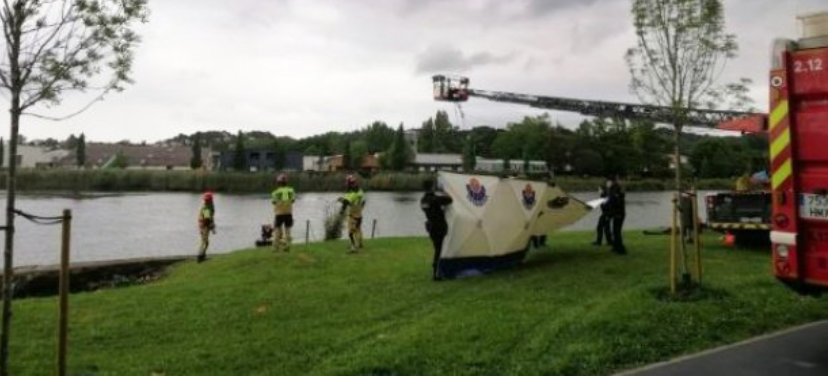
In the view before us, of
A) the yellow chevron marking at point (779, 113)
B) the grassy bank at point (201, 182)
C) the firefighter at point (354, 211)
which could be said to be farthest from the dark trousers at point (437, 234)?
the grassy bank at point (201, 182)

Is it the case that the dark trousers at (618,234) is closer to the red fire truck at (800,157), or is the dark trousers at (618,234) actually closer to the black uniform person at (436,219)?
the black uniform person at (436,219)

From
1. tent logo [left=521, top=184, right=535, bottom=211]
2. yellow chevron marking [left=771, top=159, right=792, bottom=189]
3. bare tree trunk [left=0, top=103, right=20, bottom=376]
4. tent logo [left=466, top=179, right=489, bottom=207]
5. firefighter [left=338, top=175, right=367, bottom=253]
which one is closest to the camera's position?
bare tree trunk [left=0, top=103, right=20, bottom=376]

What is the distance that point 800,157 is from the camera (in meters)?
6.77

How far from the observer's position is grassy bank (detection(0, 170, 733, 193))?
3310 inches

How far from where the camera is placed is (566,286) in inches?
422

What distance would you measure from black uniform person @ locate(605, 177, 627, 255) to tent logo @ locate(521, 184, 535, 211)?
1956mm

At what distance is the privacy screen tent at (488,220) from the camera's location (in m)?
12.2

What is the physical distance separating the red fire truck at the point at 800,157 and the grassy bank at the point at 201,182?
75.7 m

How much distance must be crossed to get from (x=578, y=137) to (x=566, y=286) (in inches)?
3964

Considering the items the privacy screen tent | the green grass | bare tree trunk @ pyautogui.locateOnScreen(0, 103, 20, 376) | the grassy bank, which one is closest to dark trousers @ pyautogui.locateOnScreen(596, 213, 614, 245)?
the green grass

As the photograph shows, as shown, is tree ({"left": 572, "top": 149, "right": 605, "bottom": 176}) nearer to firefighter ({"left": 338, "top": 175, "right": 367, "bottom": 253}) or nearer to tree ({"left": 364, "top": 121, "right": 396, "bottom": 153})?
tree ({"left": 364, "top": 121, "right": 396, "bottom": 153})

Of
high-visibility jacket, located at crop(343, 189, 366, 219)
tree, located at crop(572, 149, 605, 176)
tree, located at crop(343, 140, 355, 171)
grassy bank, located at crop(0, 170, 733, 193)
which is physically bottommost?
high-visibility jacket, located at crop(343, 189, 366, 219)

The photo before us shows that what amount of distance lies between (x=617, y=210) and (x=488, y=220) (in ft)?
10.6

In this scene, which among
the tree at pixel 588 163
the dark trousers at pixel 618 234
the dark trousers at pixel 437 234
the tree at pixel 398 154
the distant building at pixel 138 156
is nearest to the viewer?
the dark trousers at pixel 437 234
